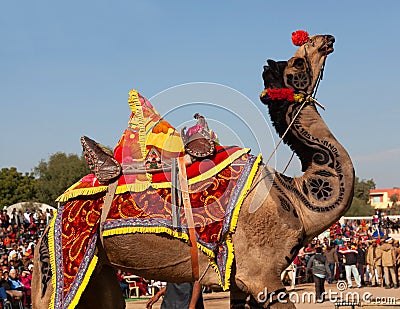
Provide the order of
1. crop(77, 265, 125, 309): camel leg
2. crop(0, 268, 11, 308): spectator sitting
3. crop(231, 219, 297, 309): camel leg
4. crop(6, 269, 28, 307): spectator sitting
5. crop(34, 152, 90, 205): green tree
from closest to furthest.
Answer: crop(231, 219, 297, 309): camel leg
crop(77, 265, 125, 309): camel leg
crop(0, 268, 11, 308): spectator sitting
crop(6, 269, 28, 307): spectator sitting
crop(34, 152, 90, 205): green tree

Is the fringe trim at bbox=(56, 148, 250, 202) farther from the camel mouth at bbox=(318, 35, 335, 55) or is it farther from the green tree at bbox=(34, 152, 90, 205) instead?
the green tree at bbox=(34, 152, 90, 205)

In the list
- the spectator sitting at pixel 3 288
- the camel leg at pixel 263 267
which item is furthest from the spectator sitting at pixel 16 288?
the camel leg at pixel 263 267

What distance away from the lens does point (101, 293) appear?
6746 millimetres

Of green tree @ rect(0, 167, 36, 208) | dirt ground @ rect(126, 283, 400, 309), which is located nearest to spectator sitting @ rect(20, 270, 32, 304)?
dirt ground @ rect(126, 283, 400, 309)

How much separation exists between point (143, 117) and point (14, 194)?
5749cm

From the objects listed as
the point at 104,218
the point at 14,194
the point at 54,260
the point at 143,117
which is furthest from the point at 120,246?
the point at 14,194

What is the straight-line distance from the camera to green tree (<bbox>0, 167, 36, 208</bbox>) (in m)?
61.0

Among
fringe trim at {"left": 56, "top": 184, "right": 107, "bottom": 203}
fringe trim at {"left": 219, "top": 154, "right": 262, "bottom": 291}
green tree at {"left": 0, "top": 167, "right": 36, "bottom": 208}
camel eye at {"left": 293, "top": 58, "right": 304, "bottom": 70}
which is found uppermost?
green tree at {"left": 0, "top": 167, "right": 36, "bottom": 208}

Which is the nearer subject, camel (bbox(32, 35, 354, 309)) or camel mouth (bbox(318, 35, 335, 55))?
camel (bbox(32, 35, 354, 309))

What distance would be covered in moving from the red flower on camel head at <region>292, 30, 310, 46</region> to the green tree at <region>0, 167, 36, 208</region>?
5654cm

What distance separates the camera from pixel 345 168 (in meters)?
6.07

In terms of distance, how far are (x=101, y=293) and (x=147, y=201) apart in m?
1.25

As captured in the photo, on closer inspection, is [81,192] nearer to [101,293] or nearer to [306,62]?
[101,293]

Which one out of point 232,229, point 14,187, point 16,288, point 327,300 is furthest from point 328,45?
point 14,187
